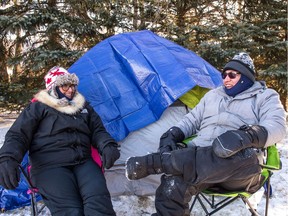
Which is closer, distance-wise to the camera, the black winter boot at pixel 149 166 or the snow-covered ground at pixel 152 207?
the black winter boot at pixel 149 166

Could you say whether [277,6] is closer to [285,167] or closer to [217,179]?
[285,167]

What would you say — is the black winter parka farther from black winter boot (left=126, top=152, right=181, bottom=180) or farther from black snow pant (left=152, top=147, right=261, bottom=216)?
black snow pant (left=152, top=147, right=261, bottom=216)

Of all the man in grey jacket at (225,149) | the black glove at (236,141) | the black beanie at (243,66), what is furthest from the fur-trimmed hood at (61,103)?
the black beanie at (243,66)

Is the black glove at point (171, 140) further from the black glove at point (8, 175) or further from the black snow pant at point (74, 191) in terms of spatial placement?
the black glove at point (8, 175)

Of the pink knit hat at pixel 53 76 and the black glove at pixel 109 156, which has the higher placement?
the pink knit hat at pixel 53 76

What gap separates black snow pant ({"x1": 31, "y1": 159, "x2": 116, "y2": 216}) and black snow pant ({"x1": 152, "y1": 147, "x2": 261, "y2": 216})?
1.30 feet

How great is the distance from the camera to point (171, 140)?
7.71 feet

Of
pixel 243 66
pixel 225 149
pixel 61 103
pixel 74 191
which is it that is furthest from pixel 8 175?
pixel 243 66

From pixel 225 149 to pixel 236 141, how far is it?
Result: 9cm

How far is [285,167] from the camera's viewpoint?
3975mm

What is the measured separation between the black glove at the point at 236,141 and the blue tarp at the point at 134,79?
42.0 inches

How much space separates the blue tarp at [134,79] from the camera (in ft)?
9.73

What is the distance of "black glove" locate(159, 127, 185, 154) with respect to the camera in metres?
2.24

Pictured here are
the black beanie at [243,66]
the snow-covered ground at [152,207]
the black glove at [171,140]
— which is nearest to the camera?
the black glove at [171,140]
